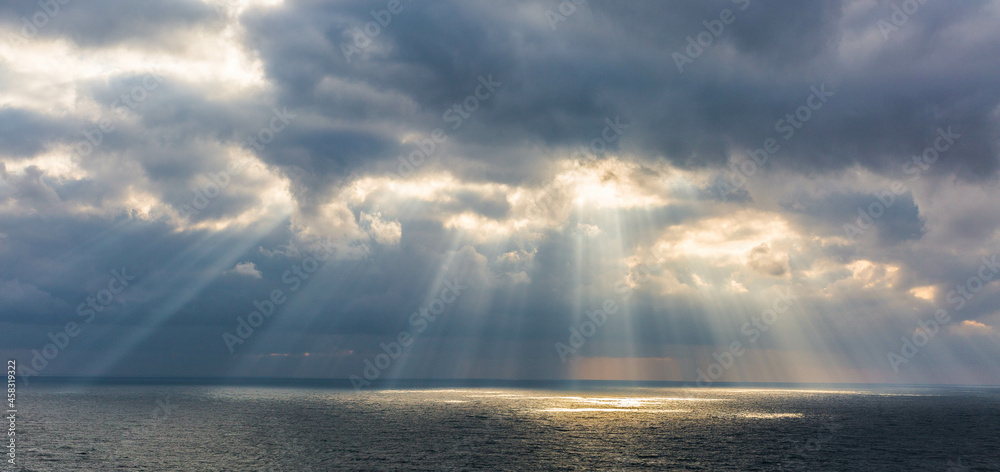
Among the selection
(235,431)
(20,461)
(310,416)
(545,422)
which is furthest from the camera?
(310,416)

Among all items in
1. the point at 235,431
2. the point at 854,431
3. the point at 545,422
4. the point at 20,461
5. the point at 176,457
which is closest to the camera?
the point at 20,461

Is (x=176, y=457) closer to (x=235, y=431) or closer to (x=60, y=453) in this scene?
(x=60, y=453)

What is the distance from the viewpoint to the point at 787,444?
108625 millimetres

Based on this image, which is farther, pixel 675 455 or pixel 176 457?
pixel 675 455

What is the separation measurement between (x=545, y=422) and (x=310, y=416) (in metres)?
63.8

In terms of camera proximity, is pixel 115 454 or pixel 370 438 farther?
pixel 370 438

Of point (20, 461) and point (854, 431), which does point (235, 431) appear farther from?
point (854, 431)

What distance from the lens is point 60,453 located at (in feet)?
281

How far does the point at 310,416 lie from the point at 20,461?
90.5 meters

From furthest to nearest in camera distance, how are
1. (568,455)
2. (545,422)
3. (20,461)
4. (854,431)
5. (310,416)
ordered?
1. (310,416)
2. (545,422)
3. (854,431)
4. (568,455)
5. (20,461)

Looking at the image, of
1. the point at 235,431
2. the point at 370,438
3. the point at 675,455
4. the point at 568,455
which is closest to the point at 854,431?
the point at 675,455

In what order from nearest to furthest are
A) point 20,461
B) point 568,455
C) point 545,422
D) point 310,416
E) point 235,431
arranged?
point 20,461, point 568,455, point 235,431, point 545,422, point 310,416

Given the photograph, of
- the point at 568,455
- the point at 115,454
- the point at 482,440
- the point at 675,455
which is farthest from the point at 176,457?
the point at 675,455

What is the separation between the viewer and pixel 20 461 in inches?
3027
